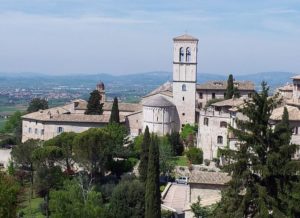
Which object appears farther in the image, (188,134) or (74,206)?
(188,134)

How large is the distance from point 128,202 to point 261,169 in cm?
2087

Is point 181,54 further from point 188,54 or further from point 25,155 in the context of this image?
point 25,155

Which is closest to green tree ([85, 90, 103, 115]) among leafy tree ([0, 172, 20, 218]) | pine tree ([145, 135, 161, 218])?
pine tree ([145, 135, 161, 218])

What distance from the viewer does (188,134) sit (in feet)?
188

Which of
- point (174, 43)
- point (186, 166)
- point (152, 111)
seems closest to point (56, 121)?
point (152, 111)

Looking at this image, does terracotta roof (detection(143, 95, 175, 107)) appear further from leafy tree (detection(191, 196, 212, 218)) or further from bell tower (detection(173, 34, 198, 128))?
leafy tree (detection(191, 196, 212, 218))

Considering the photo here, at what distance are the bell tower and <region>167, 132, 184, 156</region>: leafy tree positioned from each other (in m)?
5.88

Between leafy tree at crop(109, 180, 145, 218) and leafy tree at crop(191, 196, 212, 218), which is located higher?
leafy tree at crop(191, 196, 212, 218)

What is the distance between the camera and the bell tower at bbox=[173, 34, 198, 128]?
202 feet

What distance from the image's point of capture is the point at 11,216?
945 inches

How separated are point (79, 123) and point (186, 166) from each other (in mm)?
18690

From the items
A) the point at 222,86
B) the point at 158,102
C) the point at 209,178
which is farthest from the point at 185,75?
the point at 209,178

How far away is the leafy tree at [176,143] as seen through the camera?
182 feet

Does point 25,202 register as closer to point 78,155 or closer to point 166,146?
point 78,155
